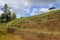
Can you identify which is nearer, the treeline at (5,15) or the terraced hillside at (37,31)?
the terraced hillside at (37,31)

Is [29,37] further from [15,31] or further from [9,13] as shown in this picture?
[9,13]

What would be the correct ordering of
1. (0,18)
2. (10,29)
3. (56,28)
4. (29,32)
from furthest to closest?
(0,18), (10,29), (56,28), (29,32)

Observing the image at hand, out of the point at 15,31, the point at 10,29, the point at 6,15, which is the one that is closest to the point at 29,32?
the point at 15,31

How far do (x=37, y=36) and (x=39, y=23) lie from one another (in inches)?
283

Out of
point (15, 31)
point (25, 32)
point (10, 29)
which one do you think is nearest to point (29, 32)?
point (25, 32)

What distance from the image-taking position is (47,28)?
29.1 m

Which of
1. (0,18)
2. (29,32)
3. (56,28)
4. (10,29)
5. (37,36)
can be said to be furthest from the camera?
(0,18)

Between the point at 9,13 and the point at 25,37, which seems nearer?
the point at 25,37

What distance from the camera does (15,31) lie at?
29234mm

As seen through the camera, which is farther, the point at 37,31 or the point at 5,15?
the point at 5,15

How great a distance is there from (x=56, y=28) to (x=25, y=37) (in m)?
5.57

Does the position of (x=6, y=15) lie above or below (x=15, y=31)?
above

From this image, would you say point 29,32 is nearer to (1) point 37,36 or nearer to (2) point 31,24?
(1) point 37,36

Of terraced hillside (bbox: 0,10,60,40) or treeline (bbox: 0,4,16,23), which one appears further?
treeline (bbox: 0,4,16,23)
